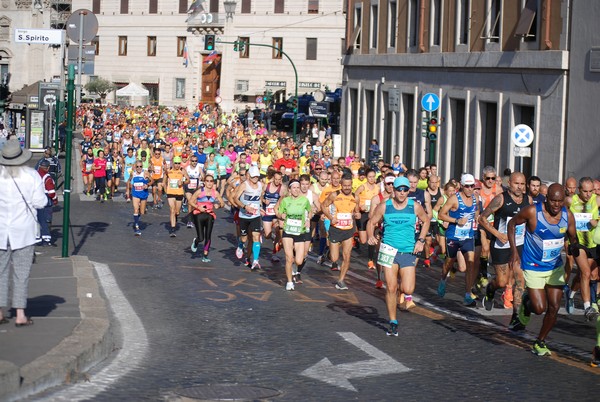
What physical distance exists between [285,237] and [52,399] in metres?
8.76

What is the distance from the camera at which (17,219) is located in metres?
11.5

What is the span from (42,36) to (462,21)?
15195 mm

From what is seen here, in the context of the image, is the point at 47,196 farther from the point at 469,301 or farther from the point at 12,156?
the point at 12,156

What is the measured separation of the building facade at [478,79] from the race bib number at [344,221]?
9321mm

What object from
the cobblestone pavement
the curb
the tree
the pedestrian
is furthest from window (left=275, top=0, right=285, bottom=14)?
the curb

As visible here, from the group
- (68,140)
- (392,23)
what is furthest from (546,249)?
(392,23)

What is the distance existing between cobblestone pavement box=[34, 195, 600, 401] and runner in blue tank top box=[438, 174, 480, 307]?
0.37m

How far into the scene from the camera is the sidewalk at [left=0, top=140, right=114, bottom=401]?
923 cm

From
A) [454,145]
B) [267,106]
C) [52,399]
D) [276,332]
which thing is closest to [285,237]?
[276,332]

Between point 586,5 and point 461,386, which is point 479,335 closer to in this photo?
point 461,386

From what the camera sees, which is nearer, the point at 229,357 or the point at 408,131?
the point at 229,357

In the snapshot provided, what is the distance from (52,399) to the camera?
9.16 meters

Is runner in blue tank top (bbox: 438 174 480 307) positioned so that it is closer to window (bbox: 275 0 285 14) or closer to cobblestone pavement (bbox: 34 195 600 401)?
cobblestone pavement (bbox: 34 195 600 401)

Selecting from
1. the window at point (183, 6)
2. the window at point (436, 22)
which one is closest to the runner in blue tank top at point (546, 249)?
the window at point (436, 22)
